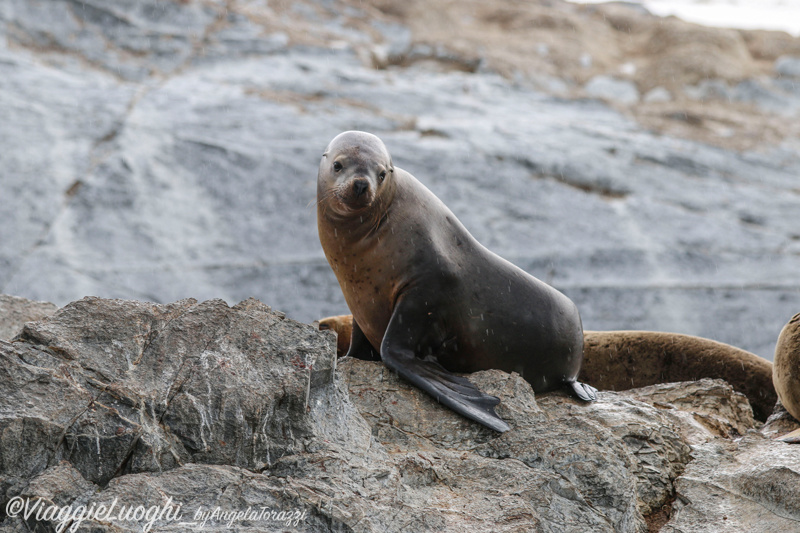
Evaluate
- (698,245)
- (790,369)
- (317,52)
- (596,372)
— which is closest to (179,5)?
(317,52)

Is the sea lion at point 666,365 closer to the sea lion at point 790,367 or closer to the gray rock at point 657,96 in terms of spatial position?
the sea lion at point 790,367

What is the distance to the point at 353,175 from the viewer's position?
Result: 11.7 ft

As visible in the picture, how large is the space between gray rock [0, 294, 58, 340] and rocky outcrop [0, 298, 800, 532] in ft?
3.85

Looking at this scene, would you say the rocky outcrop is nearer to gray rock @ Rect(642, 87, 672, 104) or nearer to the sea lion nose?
the sea lion nose

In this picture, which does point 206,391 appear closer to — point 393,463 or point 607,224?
point 393,463

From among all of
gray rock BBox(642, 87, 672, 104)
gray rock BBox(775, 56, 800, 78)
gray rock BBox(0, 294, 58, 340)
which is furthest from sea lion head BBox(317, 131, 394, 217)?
gray rock BBox(775, 56, 800, 78)

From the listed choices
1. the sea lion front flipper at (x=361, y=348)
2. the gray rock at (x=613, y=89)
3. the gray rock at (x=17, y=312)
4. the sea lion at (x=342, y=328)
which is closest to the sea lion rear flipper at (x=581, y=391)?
the sea lion front flipper at (x=361, y=348)

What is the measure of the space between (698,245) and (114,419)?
12546 millimetres

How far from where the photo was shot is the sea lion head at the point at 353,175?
3.49 m

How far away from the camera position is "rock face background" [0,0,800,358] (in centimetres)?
1180

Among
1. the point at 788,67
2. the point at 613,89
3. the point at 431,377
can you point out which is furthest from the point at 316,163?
the point at 788,67

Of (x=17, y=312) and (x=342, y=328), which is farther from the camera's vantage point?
(x=342, y=328)

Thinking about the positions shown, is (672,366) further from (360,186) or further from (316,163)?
(316,163)

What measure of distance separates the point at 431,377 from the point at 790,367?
247 cm
